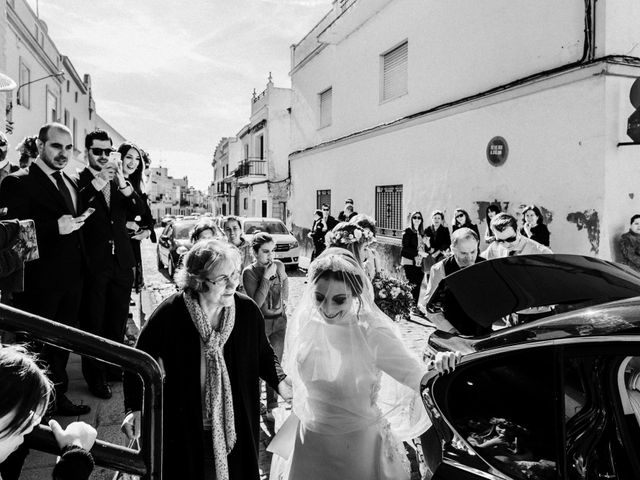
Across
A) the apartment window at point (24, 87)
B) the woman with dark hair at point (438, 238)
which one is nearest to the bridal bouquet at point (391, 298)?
the woman with dark hair at point (438, 238)

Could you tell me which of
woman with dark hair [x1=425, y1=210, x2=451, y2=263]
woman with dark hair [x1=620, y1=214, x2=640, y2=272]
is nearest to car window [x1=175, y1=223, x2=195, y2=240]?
woman with dark hair [x1=425, y1=210, x2=451, y2=263]

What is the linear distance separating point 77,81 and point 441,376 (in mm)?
31093

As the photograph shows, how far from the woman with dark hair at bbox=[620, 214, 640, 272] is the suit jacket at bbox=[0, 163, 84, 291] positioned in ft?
24.0

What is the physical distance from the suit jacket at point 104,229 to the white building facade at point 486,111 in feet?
22.5

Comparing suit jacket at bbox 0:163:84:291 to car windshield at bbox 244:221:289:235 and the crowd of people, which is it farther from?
car windshield at bbox 244:221:289:235

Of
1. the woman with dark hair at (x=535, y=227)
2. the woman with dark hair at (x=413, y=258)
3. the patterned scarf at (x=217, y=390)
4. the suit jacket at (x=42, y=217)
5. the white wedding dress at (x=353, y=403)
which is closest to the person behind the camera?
the patterned scarf at (x=217, y=390)

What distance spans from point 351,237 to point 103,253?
2.48 meters

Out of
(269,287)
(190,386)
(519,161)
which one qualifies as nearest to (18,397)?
(190,386)

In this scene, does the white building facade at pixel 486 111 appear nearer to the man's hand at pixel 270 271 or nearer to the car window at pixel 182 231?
the car window at pixel 182 231

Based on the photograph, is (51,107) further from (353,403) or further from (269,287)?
(353,403)

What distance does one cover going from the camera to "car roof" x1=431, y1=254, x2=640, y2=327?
2.59m

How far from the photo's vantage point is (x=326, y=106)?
19172mm

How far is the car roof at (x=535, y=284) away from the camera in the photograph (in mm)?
2590

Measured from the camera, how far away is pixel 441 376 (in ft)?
7.69
